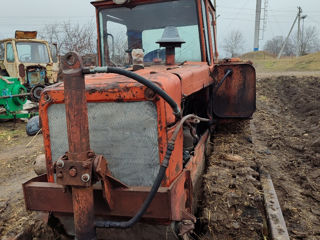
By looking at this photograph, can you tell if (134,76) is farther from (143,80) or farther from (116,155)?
(116,155)

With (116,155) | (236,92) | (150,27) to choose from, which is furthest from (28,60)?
(116,155)

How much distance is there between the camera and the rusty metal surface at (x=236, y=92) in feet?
16.6

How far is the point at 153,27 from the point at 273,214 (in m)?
2.74

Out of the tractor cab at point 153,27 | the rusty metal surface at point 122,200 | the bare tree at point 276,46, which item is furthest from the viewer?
the bare tree at point 276,46

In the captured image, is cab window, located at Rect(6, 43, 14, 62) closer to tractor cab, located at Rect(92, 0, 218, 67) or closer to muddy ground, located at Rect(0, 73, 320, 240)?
muddy ground, located at Rect(0, 73, 320, 240)

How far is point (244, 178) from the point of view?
399 cm

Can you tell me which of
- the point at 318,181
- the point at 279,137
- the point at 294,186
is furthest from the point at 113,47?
the point at 279,137

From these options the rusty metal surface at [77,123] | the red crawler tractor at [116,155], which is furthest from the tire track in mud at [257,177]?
the rusty metal surface at [77,123]

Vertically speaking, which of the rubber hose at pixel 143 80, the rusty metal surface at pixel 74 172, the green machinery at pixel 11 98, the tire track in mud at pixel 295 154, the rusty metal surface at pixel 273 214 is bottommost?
the tire track in mud at pixel 295 154

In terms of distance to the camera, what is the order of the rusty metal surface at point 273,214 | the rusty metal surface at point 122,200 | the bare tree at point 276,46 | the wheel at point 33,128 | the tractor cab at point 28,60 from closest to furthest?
the rusty metal surface at point 122,200
the rusty metal surface at point 273,214
the wheel at point 33,128
the tractor cab at point 28,60
the bare tree at point 276,46

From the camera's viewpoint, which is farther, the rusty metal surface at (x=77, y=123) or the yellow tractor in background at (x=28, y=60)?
the yellow tractor in background at (x=28, y=60)

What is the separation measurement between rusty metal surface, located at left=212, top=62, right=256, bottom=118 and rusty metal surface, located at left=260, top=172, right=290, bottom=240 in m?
1.41

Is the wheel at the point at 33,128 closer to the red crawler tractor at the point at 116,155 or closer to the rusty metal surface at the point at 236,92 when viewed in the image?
the rusty metal surface at the point at 236,92

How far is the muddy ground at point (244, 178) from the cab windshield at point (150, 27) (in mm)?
1703
